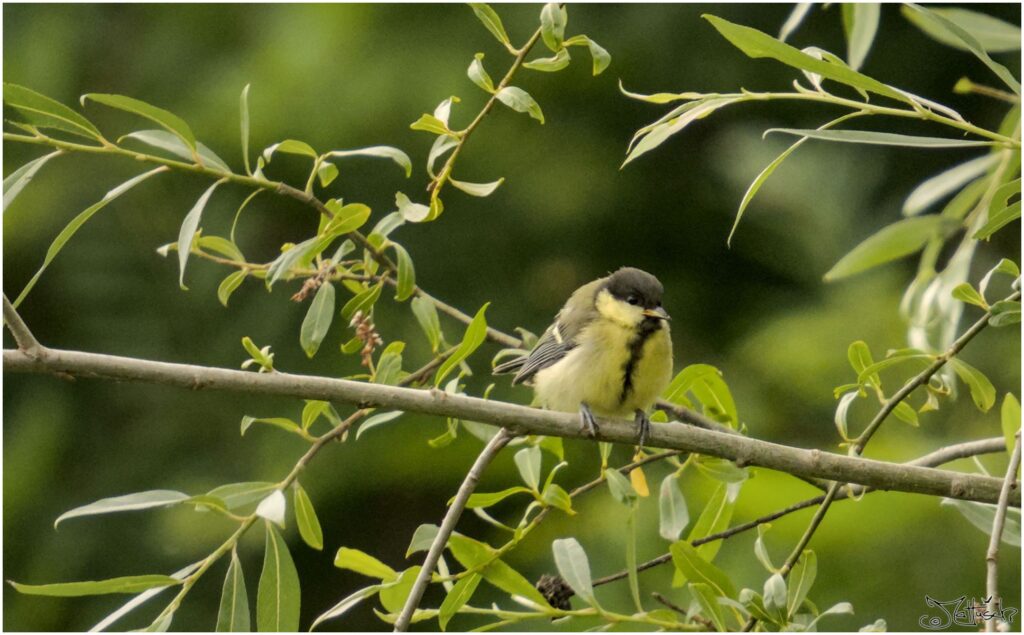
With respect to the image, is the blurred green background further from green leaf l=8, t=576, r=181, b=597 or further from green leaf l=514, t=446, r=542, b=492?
green leaf l=8, t=576, r=181, b=597

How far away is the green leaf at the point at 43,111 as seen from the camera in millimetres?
1626

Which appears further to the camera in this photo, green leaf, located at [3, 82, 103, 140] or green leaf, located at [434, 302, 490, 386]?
Answer: green leaf, located at [434, 302, 490, 386]

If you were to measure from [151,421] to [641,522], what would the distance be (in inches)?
90.3

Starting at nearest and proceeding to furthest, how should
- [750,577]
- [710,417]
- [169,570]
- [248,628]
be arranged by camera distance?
[248,628] → [710,417] → [750,577] → [169,570]

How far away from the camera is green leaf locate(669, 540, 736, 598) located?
1.79m

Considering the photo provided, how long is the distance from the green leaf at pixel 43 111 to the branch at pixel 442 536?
0.74m

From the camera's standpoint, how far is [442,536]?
1764mm

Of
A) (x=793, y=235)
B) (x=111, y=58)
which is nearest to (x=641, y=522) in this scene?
(x=793, y=235)

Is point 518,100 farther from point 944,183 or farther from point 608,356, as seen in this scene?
point 608,356

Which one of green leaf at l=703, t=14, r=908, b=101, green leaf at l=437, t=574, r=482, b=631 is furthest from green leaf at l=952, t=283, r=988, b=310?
green leaf at l=437, t=574, r=482, b=631

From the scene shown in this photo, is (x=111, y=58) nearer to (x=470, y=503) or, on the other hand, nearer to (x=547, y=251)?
(x=547, y=251)

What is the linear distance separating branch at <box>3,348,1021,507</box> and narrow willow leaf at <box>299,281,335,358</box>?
11.2 inches

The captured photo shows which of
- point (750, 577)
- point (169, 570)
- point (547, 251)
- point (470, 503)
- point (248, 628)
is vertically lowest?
point (169, 570)

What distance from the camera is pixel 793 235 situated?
4453 mm
